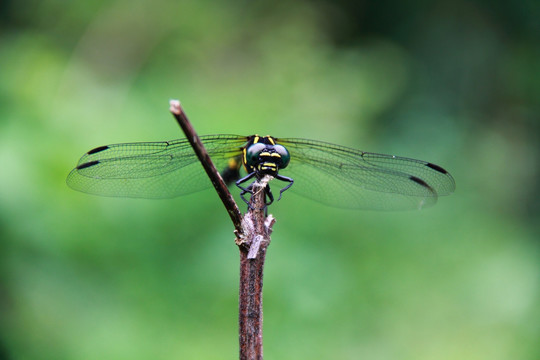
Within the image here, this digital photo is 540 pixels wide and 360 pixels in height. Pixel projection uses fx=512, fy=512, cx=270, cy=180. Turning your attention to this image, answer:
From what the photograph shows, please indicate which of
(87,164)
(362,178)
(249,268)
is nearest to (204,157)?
(249,268)

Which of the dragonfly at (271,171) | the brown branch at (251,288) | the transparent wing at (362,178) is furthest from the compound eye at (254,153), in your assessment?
the brown branch at (251,288)

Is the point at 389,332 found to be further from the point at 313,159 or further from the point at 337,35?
the point at 337,35

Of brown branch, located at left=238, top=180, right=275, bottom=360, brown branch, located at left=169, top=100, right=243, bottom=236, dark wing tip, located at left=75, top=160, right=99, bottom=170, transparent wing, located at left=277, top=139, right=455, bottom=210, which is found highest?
transparent wing, located at left=277, top=139, right=455, bottom=210

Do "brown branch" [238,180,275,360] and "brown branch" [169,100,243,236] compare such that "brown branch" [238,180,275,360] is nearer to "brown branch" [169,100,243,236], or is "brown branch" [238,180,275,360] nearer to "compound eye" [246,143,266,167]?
"brown branch" [169,100,243,236]

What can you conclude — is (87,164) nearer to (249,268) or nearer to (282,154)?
(282,154)

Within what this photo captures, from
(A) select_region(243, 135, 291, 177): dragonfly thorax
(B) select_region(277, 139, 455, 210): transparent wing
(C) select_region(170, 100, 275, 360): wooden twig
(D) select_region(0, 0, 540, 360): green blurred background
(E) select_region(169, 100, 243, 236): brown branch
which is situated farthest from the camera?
(D) select_region(0, 0, 540, 360): green blurred background

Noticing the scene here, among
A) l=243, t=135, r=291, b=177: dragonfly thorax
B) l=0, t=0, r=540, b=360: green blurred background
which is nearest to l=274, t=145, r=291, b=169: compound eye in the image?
l=243, t=135, r=291, b=177: dragonfly thorax

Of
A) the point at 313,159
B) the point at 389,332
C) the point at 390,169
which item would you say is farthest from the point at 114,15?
the point at 389,332
